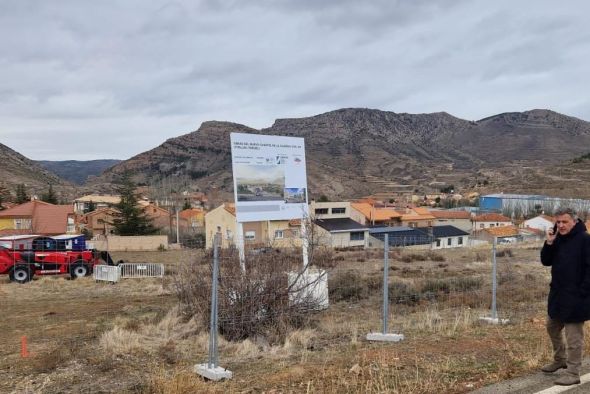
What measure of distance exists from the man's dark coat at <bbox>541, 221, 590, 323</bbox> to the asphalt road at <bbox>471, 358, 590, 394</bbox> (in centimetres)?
57

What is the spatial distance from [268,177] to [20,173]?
138090 mm

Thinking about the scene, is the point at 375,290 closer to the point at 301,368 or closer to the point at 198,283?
the point at 198,283

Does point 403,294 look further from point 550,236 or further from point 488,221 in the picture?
point 488,221

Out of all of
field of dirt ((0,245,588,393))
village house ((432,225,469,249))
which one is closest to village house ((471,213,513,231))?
village house ((432,225,469,249))

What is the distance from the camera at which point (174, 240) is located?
6500 cm

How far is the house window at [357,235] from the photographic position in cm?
6333

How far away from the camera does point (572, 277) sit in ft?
16.6

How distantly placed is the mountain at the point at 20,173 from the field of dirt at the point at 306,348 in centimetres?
10716

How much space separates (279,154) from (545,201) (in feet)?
321

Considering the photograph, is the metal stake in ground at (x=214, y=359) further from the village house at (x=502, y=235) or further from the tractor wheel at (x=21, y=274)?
the village house at (x=502, y=235)

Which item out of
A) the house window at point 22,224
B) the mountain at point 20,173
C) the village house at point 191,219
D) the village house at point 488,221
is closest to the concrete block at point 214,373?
the house window at point 22,224

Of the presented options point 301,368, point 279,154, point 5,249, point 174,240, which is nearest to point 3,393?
point 301,368

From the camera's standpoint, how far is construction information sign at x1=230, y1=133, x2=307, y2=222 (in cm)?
1106

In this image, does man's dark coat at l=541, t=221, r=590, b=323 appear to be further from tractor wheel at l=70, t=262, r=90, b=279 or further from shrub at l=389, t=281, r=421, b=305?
tractor wheel at l=70, t=262, r=90, b=279
